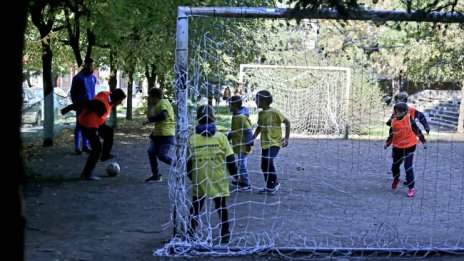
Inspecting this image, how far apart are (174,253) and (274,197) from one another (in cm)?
359

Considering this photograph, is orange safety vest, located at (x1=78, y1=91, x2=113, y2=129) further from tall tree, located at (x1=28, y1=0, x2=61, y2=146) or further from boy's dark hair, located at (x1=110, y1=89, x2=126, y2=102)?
tall tree, located at (x1=28, y1=0, x2=61, y2=146)

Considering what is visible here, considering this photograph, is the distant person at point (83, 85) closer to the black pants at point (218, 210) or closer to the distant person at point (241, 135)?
the distant person at point (241, 135)

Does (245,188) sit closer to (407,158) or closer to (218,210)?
(407,158)

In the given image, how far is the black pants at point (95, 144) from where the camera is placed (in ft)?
34.4

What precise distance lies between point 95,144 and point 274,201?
3.17m

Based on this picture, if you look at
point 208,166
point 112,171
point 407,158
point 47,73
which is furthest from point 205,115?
point 47,73

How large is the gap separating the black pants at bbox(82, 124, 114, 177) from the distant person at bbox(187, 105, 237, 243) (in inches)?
160

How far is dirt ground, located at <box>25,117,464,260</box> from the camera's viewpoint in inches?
277

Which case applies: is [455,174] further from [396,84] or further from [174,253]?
[174,253]

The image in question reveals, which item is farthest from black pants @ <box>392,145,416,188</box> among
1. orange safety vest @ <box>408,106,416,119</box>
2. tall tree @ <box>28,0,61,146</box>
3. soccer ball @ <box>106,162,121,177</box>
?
tall tree @ <box>28,0,61,146</box>

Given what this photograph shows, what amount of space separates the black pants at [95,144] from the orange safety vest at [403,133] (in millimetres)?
4869

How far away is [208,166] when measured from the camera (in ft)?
21.7

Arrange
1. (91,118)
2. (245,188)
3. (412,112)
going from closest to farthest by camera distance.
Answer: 1. (245,188)
2. (412,112)
3. (91,118)

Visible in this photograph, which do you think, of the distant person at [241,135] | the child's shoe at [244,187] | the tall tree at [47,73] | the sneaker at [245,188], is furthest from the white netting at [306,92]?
the sneaker at [245,188]
